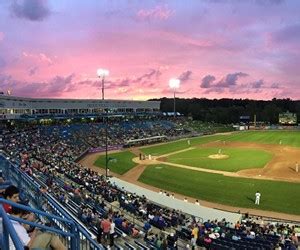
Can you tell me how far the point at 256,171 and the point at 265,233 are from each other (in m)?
21.2

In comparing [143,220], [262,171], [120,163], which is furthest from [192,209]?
[120,163]

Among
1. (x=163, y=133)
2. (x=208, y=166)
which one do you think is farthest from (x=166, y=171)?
(x=163, y=133)

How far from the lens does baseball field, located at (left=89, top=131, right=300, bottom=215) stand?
32.2 metres

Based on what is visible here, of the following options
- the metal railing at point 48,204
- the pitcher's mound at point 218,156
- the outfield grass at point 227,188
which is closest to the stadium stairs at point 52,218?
the metal railing at point 48,204

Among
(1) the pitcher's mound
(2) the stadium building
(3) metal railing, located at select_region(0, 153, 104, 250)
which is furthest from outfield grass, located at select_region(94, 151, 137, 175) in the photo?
(3) metal railing, located at select_region(0, 153, 104, 250)

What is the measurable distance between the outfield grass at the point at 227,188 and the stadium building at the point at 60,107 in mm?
35707

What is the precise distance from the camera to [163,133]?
84438 millimetres

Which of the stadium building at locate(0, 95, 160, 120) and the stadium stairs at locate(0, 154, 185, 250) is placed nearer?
the stadium stairs at locate(0, 154, 185, 250)

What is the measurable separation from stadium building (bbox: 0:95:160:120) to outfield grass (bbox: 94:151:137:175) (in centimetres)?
2073

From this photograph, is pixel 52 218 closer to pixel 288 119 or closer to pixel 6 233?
pixel 6 233

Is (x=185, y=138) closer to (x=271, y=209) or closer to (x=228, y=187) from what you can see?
(x=228, y=187)

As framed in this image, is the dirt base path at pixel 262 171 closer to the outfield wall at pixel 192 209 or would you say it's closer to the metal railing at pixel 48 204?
the outfield wall at pixel 192 209

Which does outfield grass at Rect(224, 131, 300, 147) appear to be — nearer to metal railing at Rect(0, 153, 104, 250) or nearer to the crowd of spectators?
the crowd of spectators

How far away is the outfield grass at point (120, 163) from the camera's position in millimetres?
46609
